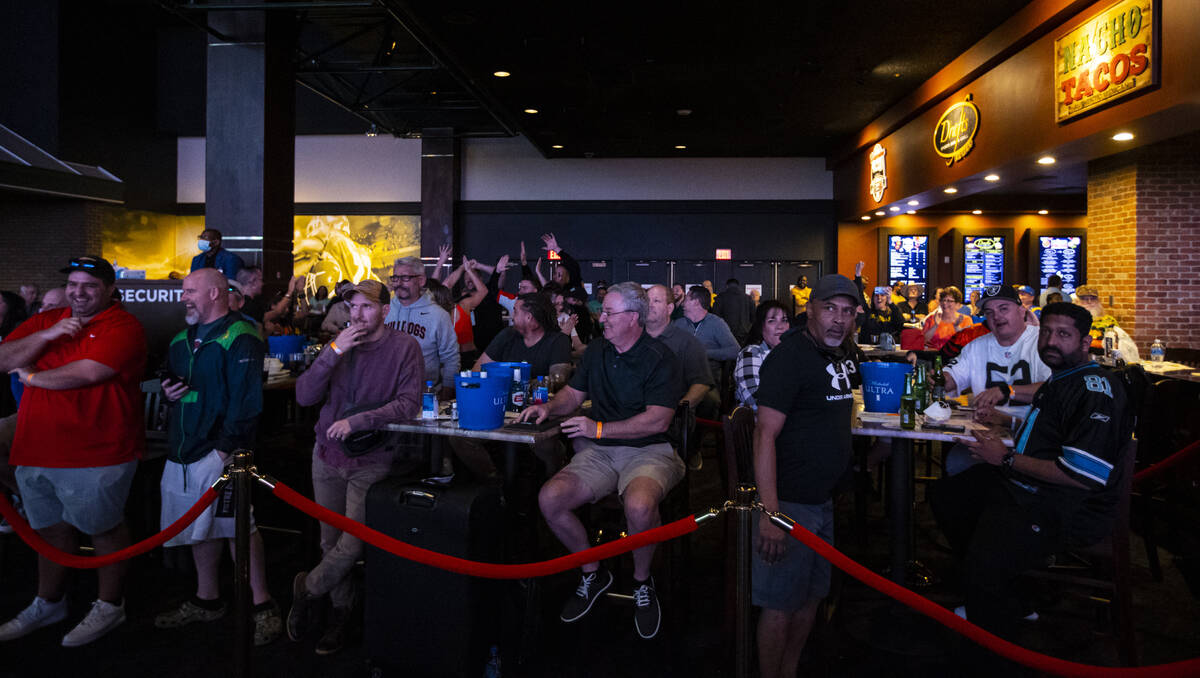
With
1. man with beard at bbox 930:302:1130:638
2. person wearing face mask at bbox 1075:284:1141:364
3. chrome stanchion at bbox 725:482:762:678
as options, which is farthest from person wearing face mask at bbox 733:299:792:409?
person wearing face mask at bbox 1075:284:1141:364

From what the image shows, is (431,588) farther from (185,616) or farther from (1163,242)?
(1163,242)

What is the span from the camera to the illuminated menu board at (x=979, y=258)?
15234 millimetres

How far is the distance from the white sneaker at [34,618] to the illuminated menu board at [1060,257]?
1703cm

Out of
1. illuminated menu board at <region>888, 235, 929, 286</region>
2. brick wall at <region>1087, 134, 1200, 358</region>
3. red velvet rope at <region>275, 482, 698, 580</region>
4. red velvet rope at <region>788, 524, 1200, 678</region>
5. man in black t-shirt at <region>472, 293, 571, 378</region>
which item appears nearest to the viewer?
red velvet rope at <region>788, 524, 1200, 678</region>

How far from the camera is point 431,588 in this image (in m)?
2.96

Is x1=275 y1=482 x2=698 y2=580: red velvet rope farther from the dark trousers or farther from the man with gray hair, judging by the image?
the man with gray hair

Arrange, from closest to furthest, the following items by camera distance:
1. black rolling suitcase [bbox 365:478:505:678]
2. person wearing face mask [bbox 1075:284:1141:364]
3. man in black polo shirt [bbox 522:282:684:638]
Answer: black rolling suitcase [bbox 365:478:505:678] → man in black polo shirt [bbox 522:282:684:638] → person wearing face mask [bbox 1075:284:1141:364]

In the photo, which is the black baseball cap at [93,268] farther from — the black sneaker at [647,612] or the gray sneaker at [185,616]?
the black sneaker at [647,612]

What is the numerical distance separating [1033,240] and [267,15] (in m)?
14.9

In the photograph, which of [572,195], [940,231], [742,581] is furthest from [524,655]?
[940,231]

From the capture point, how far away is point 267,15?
8594 mm

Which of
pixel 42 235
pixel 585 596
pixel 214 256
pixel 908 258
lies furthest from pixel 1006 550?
pixel 42 235

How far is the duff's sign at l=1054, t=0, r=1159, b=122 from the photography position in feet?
19.6

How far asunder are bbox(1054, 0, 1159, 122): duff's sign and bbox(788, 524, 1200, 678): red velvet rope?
5.99 meters
